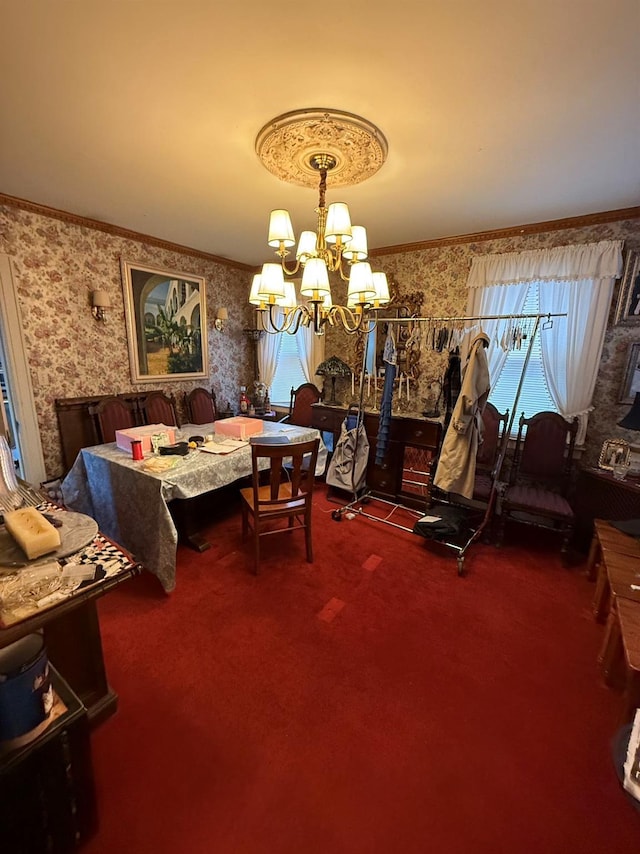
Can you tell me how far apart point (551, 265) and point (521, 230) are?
0.42 metres

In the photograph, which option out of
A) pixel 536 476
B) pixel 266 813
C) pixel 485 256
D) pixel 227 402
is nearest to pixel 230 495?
pixel 227 402

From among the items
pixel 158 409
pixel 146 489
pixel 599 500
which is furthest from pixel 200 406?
pixel 599 500

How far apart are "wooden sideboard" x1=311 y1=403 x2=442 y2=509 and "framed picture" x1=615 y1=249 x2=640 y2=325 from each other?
162cm

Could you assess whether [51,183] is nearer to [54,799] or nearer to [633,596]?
[54,799]

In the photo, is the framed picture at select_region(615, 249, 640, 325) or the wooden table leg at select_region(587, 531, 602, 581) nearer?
the wooden table leg at select_region(587, 531, 602, 581)

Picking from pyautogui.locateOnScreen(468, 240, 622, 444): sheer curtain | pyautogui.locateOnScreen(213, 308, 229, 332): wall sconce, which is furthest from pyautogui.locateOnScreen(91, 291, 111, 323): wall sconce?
pyautogui.locateOnScreen(468, 240, 622, 444): sheer curtain

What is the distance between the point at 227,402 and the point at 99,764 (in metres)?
3.94

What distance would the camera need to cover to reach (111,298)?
341 centimetres

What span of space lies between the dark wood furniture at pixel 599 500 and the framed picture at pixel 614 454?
0.19 feet

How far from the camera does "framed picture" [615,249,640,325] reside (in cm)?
262

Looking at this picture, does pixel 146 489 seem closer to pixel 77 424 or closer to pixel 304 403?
pixel 77 424

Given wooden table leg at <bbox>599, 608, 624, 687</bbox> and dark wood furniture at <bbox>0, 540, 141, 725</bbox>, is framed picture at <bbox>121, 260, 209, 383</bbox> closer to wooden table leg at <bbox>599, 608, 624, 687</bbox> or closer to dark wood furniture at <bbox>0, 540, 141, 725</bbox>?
dark wood furniture at <bbox>0, 540, 141, 725</bbox>

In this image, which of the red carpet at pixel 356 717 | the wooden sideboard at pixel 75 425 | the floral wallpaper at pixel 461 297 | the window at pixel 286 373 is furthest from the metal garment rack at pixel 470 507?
the wooden sideboard at pixel 75 425

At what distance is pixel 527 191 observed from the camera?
237 centimetres
